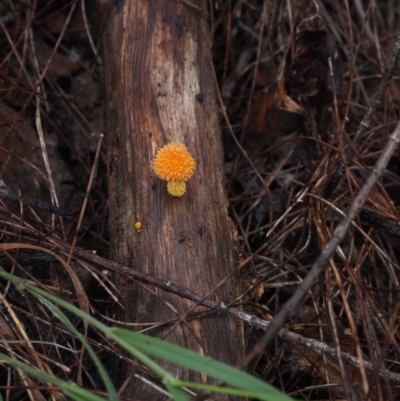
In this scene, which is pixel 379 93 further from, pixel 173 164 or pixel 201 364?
pixel 201 364

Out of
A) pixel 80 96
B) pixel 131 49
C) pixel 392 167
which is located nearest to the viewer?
pixel 131 49

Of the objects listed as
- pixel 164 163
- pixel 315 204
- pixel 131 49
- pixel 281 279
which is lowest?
pixel 281 279

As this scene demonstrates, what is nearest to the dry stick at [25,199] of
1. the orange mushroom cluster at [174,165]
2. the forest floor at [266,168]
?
the forest floor at [266,168]

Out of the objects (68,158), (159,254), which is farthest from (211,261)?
(68,158)

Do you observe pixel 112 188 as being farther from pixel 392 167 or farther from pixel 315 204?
pixel 392 167

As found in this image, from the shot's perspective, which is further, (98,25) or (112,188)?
(98,25)

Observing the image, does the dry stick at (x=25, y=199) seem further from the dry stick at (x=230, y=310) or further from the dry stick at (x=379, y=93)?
the dry stick at (x=379, y=93)

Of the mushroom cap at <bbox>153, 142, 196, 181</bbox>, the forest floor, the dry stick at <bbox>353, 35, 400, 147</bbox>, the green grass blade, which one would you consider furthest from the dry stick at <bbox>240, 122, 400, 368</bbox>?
the mushroom cap at <bbox>153, 142, 196, 181</bbox>
